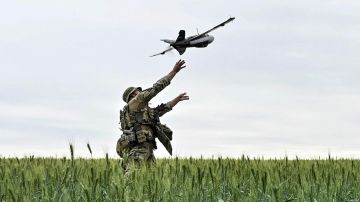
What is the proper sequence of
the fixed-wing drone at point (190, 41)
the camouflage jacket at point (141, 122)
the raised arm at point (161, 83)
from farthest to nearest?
the fixed-wing drone at point (190, 41) < the camouflage jacket at point (141, 122) < the raised arm at point (161, 83)

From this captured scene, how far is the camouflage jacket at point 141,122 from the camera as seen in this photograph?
9.70m

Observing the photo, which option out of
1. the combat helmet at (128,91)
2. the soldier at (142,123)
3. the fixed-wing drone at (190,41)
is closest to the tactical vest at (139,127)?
the soldier at (142,123)

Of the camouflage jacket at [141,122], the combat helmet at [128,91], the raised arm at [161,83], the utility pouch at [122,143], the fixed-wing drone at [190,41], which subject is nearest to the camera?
the raised arm at [161,83]

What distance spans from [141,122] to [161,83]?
0.84 m

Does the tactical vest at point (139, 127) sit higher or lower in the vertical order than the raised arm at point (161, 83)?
lower

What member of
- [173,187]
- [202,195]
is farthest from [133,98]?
[202,195]

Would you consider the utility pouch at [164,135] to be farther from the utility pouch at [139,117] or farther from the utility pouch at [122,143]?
the utility pouch at [122,143]

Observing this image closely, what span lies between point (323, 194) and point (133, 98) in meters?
4.73

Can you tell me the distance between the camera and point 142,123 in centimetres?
978

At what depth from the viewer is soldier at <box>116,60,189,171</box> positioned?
9602mm

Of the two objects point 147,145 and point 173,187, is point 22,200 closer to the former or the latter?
point 173,187

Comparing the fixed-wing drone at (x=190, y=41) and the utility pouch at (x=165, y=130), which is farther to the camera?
the fixed-wing drone at (x=190, y=41)

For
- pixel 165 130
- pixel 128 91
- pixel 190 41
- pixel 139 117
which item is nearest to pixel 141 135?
pixel 139 117

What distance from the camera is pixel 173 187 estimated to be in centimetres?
584
